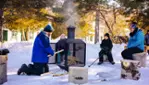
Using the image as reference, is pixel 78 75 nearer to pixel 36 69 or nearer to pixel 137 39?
pixel 36 69

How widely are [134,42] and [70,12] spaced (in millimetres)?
9062

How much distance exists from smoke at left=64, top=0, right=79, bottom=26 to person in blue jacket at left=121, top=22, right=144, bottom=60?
293 inches

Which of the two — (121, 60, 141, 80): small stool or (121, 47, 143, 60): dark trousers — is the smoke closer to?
(121, 47, 143, 60): dark trousers

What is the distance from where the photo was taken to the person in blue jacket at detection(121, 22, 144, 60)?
8.55 m

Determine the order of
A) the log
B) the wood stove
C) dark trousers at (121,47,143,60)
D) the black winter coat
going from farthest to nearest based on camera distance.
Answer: the black winter coat → dark trousers at (121,47,143,60) → the wood stove → the log

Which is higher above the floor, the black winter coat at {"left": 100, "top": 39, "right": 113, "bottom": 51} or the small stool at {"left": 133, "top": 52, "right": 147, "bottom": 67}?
the black winter coat at {"left": 100, "top": 39, "right": 113, "bottom": 51}

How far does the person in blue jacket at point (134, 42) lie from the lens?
8.55 metres

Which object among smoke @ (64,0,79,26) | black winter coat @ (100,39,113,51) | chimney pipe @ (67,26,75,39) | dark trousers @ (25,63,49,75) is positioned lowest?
dark trousers @ (25,63,49,75)

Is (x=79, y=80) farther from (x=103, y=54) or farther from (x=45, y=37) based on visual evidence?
(x=103, y=54)

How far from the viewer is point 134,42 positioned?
8.66 m

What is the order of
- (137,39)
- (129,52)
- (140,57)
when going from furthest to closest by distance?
1. (140,57)
2. (129,52)
3. (137,39)

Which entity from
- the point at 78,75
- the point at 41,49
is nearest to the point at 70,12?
the point at 41,49

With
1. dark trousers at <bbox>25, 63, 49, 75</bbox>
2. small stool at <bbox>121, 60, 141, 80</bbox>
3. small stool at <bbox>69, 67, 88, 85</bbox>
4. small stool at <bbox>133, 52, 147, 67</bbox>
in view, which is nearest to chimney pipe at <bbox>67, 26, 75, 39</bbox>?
dark trousers at <bbox>25, 63, 49, 75</bbox>

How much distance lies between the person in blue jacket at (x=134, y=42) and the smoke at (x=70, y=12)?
743cm
